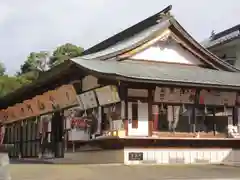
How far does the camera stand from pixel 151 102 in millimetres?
18250

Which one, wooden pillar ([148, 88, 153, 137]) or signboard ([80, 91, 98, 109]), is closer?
wooden pillar ([148, 88, 153, 137])

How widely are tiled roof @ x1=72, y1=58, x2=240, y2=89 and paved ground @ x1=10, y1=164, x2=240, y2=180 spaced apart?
3.26 metres

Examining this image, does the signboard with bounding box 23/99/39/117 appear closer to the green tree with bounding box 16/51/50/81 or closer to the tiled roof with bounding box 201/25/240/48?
the tiled roof with bounding box 201/25/240/48

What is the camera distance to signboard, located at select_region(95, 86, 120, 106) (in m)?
17.7

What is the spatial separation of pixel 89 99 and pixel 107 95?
1.53 meters

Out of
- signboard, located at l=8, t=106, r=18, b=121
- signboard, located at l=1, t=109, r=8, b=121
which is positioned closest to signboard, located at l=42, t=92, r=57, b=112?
signboard, located at l=8, t=106, r=18, b=121

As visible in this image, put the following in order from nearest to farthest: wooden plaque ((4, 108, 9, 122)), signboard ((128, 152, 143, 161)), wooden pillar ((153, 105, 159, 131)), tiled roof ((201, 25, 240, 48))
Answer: signboard ((128, 152, 143, 161))
wooden pillar ((153, 105, 159, 131))
tiled roof ((201, 25, 240, 48))
wooden plaque ((4, 108, 9, 122))

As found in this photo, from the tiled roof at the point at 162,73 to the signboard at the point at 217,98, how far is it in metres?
0.65

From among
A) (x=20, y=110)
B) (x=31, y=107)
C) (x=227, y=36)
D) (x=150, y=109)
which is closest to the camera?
(x=150, y=109)

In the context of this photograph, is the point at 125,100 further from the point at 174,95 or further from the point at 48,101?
the point at 48,101

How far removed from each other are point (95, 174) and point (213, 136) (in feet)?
23.5

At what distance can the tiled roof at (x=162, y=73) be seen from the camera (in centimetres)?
1698

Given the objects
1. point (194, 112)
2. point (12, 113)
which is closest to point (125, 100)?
point (194, 112)

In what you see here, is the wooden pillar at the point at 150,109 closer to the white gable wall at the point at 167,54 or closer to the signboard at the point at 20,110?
the white gable wall at the point at 167,54
